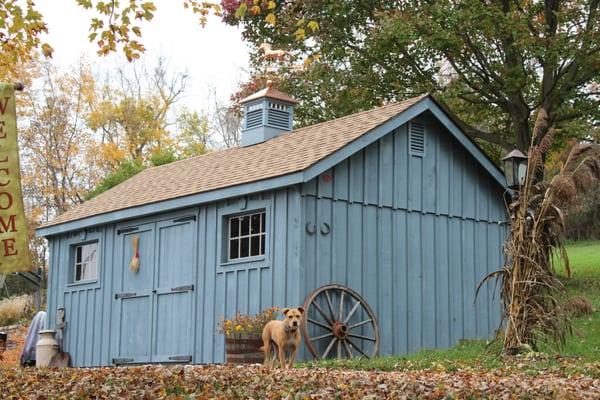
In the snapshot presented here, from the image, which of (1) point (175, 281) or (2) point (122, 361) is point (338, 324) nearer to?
(1) point (175, 281)

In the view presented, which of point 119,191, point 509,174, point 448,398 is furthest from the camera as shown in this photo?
point 119,191

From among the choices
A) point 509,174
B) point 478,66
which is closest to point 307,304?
point 509,174

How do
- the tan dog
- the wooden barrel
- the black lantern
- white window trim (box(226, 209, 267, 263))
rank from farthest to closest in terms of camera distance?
white window trim (box(226, 209, 267, 263))
the wooden barrel
the black lantern
the tan dog

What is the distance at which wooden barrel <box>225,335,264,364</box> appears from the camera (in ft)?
43.8

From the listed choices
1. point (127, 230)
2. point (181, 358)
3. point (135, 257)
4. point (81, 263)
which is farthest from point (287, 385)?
point (81, 263)

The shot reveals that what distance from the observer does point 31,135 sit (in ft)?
120

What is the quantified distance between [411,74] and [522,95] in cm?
262

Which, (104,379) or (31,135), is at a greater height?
(31,135)

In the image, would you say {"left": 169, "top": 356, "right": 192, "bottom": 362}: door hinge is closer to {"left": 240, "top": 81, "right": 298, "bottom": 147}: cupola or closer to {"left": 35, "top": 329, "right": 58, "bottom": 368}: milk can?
{"left": 35, "top": 329, "right": 58, "bottom": 368}: milk can

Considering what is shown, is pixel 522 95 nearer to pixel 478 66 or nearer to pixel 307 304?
pixel 478 66

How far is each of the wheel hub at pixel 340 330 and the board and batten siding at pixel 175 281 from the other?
0.74 metres

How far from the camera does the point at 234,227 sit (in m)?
15.1

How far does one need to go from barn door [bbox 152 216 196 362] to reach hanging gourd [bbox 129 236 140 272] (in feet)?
1.67

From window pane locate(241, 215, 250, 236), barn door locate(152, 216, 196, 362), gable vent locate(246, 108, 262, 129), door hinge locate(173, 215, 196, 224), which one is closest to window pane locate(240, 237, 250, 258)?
window pane locate(241, 215, 250, 236)
